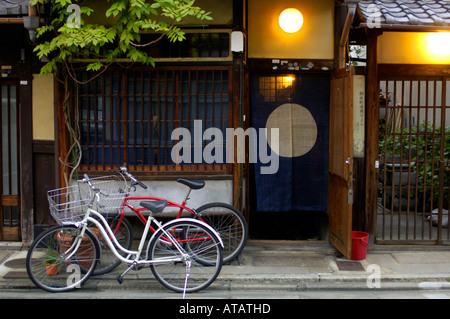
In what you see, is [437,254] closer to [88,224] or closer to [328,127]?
[328,127]

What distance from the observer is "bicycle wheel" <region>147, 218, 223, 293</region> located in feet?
21.4

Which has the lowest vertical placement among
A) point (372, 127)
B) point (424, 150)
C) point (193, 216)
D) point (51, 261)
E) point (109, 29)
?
point (51, 261)

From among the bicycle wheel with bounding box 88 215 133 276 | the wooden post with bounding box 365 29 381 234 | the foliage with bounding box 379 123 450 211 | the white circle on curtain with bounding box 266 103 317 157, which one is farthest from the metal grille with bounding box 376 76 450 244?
the bicycle wheel with bounding box 88 215 133 276

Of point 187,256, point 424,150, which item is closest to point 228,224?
point 187,256

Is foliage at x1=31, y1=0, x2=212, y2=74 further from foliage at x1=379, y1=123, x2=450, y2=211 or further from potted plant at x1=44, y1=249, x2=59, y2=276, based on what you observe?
foliage at x1=379, y1=123, x2=450, y2=211

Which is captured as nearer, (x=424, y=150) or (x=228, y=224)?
(x=228, y=224)

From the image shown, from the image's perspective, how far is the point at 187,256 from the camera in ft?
21.4

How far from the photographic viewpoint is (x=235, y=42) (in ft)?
24.9

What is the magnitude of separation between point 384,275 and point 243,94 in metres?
3.59

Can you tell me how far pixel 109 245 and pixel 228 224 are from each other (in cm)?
207

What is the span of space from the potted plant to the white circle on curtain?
408 centimetres

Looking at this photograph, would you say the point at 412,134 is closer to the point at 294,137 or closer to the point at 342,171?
the point at 342,171

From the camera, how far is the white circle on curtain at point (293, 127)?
856 centimetres

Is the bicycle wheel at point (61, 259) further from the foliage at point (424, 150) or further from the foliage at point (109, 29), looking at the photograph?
the foliage at point (424, 150)
